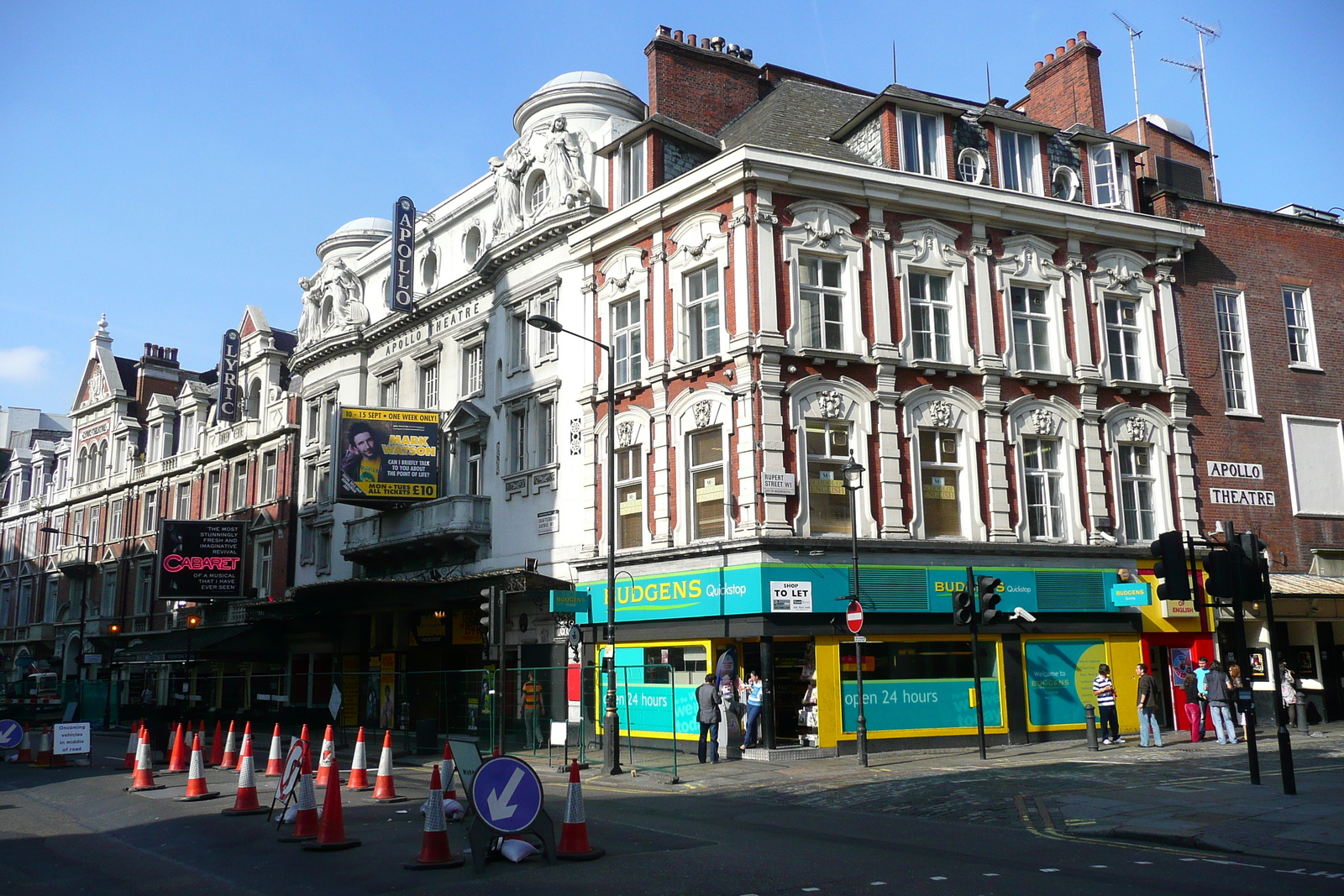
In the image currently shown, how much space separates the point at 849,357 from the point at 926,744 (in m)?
8.33

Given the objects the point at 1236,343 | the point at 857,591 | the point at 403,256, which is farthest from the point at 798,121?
the point at 403,256

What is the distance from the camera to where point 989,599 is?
63.8 ft

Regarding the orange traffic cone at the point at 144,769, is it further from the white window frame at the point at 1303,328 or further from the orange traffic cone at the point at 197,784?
the white window frame at the point at 1303,328

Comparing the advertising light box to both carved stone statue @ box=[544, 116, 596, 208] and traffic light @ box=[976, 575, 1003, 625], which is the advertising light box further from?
traffic light @ box=[976, 575, 1003, 625]

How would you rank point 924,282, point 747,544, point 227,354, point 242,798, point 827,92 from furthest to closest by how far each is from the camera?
point 227,354 < point 827,92 < point 924,282 < point 747,544 < point 242,798

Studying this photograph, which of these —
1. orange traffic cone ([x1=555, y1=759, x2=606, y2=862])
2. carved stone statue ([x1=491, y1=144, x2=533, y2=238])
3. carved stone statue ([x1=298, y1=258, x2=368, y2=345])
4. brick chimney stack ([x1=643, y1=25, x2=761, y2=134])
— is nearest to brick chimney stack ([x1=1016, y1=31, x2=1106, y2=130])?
brick chimney stack ([x1=643, y1=25, x2=761, y2=134])

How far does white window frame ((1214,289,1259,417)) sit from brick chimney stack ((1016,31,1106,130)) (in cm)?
562

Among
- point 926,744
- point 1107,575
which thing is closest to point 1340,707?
point 1107,575

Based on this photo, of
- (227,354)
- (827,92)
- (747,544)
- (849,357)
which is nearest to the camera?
(747,544)

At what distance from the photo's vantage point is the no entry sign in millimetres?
19750

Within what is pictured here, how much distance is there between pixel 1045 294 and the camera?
26.1m

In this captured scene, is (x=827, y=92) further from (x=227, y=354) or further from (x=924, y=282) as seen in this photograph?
(x=227, y=354)

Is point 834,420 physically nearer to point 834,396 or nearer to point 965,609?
point 834,396

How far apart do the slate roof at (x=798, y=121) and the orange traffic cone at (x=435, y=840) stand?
17.7 meters
